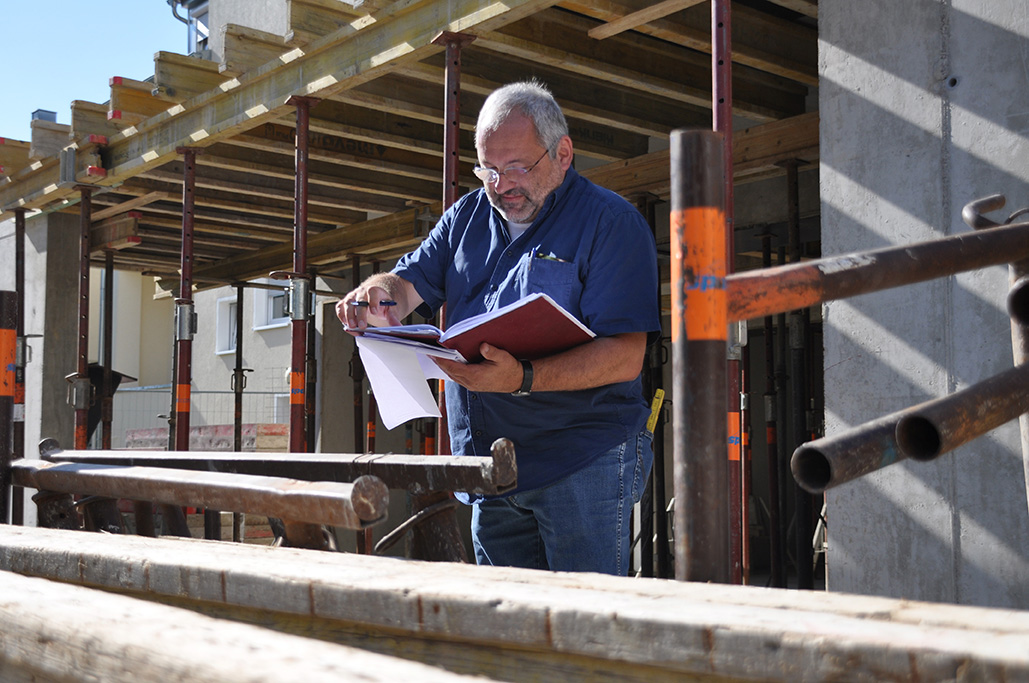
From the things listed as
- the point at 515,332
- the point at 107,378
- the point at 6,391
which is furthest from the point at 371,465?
the point at 107,378

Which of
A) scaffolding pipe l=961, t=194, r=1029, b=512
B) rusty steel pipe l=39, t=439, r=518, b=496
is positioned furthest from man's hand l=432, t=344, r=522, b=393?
scaffolding pipe l=961, t=194, r=1029, b=512

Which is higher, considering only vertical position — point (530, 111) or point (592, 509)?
point (530, 111)

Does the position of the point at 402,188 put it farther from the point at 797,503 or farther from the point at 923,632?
the point at 923,632

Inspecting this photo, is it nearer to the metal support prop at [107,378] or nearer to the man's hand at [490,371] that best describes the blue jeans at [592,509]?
the man's hand at [490,371]

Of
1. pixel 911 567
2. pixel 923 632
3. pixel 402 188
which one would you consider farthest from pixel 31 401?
pixel 923 632

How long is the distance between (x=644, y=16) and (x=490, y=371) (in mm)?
A: 3705

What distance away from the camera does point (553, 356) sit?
261cm

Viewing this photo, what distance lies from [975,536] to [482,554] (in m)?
2.43

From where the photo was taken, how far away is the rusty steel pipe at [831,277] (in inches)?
65.7

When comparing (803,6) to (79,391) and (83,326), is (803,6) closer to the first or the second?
(83,326)

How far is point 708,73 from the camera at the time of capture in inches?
296

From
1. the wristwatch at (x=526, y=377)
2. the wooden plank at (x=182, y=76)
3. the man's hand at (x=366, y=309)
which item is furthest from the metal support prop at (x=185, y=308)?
the wristwatch at (x=526, y=377)

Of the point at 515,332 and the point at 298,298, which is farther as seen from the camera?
the point at 298,298

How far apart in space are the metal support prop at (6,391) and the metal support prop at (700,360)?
343 centimetres
